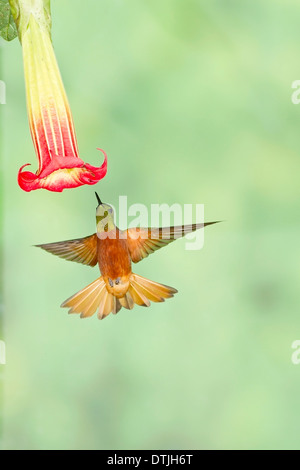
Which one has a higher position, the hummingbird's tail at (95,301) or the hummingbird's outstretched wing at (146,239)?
the hummingbird's outstretched wing at (146,239)

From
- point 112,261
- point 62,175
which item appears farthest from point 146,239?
point 62,175

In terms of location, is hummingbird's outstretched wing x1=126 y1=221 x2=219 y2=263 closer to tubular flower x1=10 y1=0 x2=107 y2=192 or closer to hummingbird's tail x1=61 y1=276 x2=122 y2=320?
hummingbird's tail x1=61 y1=276 x2=122 y2=320

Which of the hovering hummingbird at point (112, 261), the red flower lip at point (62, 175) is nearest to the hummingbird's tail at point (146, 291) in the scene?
the hovering hummingbird at point (112, 261)

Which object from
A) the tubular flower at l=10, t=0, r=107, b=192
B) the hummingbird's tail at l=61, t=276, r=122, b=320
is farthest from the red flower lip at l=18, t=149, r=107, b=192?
the hummingbird's tail at l=61, t=276, r=122, b=320

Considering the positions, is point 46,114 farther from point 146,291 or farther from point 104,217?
point 146,291

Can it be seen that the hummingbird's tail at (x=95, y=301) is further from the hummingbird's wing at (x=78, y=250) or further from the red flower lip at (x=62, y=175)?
the red flower lip at (x=62, y=175)

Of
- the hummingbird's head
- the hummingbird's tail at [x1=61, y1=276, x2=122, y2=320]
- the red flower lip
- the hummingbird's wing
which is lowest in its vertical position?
the hummingbird's tail at [x1=61, y1=276, x2=122, y2=320]
